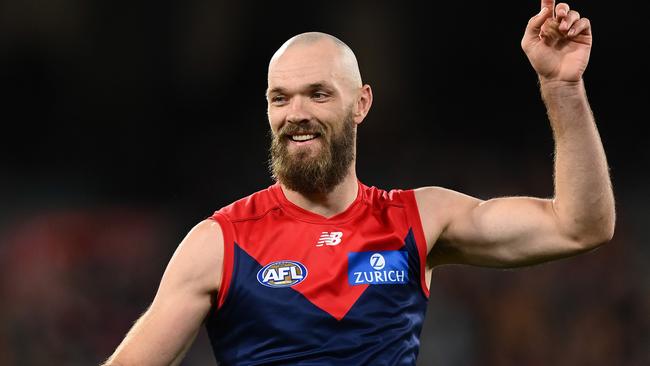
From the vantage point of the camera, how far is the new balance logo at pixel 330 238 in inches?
135

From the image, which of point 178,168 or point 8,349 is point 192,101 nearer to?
point 178,168

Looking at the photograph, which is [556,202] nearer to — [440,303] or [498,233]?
[498,233]

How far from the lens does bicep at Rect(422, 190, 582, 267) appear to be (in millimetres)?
3316

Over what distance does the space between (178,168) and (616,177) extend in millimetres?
3308

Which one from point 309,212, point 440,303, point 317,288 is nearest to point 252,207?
point 309,212

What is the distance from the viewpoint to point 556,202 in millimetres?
3268

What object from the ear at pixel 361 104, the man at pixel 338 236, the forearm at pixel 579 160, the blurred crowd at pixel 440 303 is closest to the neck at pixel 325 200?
the man at pixel 338 236

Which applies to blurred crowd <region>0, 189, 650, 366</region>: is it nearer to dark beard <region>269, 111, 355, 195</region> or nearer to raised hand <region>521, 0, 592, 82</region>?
dark beard <region>269, 111, 355, 195</region>

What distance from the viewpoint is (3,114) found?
7738 mm

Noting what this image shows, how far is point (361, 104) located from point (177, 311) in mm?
1024

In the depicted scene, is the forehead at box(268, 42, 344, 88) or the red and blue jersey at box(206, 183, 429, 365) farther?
the forehead at box(268, 42, 344, 88)

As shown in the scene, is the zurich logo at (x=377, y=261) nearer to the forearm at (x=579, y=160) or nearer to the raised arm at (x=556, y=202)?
the raised arm at (x=556, y=202)

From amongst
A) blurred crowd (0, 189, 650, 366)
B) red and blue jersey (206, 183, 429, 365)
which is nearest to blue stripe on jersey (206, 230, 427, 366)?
red and blue jersey (206, 183, 429, 365)

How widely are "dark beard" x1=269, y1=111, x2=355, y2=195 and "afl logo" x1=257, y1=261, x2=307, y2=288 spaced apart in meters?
0.29
